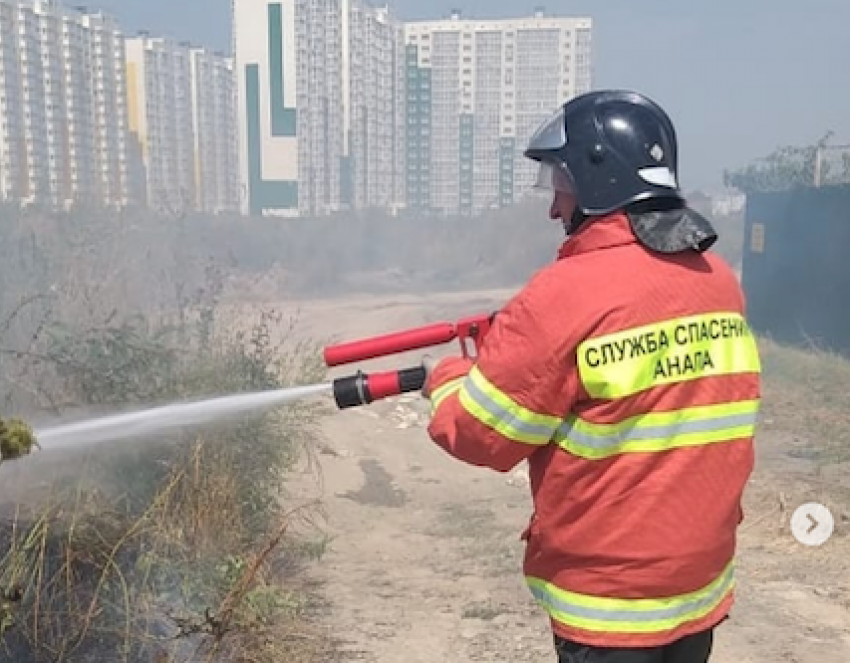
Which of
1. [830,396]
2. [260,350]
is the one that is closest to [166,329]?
[260,350]

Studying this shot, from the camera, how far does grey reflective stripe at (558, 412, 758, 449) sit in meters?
1.55

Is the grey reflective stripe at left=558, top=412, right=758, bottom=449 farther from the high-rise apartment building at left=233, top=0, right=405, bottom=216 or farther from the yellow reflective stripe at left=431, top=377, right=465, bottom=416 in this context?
the high-rise apartment building at left=233, top=0, right=405, bottom=216

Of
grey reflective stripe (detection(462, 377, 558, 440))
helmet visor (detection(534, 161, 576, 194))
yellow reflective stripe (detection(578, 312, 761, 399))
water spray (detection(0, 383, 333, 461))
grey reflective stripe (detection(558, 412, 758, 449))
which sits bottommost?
water spray (detection(0, 383, 333, 461))

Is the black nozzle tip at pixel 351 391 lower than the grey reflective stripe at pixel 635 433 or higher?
lower

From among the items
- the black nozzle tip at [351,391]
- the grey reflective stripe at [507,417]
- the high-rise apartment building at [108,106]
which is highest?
the high-rise apartment building at [108,106]

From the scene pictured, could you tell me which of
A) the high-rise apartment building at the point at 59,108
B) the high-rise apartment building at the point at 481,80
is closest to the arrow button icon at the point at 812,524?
the high-rise apartment building at the point at 59,108

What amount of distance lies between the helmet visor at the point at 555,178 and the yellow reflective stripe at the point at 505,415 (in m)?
0.39

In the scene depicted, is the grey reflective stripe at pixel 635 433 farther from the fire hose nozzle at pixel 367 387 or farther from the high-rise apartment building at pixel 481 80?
the high-rise apartment building at pixel 481 80

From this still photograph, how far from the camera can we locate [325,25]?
68.9ft

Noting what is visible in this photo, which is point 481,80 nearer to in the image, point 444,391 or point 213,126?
point 213,126

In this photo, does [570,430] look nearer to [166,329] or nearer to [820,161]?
[166,329]

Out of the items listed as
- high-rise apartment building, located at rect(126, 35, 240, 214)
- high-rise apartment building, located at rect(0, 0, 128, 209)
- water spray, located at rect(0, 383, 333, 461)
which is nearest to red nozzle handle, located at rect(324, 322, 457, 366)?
water spray, located at rect(0, 383, 333, 461)

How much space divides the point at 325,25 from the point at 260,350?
689 inches

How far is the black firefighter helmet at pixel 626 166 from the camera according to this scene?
5.25ft
